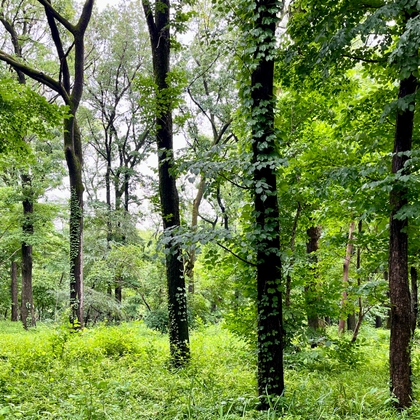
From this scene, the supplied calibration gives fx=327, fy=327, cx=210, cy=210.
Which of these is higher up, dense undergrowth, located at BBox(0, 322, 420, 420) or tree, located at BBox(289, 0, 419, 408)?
tree, located at BBox(289, 0, 419, 408)

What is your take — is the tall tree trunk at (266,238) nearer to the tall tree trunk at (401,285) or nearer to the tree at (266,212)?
the tree at (266,212)

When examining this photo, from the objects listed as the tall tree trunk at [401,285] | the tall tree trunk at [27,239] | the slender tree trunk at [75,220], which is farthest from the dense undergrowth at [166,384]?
the tall tree trunk at [27,239]

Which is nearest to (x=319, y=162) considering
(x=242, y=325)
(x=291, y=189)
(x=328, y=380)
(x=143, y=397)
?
(x=291, y=189)

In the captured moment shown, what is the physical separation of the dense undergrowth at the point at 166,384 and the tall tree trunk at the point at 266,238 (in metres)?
0.32

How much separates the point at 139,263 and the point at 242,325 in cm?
968

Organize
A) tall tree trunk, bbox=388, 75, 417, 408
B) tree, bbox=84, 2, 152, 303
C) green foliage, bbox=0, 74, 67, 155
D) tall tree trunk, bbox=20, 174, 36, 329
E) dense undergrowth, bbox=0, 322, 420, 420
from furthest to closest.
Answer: tree, bbox=84, 2, 152, 303 → tall tree trunk, bbox=20, 174, 36, 329 → green foliage, bbox=0, 74, 67, 155 → tall tree trunk, bbox=388, 75, 417, 408 → dense undergrowth, bbox=0, 322, 420, 420

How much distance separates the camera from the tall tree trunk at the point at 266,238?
3.31 metres

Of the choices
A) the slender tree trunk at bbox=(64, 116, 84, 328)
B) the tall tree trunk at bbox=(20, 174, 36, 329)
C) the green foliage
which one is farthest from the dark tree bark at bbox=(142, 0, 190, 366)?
the tall tree trunk at bbox=(20, 174, 36, 329)

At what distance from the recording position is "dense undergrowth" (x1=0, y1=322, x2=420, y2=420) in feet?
10.4

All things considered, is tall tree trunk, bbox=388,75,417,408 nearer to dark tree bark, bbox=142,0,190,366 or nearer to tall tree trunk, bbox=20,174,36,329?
dark tree bark, bbox=142,0,190,366

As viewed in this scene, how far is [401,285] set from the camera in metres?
3.60

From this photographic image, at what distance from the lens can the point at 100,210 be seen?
15.6 metres

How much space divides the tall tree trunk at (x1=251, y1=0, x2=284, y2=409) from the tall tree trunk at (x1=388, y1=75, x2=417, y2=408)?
131 centimetres

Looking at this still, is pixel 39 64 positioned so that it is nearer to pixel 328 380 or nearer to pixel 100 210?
pixel 100 210
